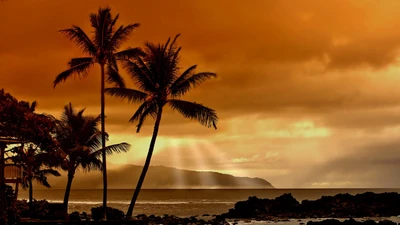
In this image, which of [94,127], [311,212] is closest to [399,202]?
[311,212]

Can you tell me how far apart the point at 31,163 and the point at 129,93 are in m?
9.24

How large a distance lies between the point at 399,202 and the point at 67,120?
3632 centimetres

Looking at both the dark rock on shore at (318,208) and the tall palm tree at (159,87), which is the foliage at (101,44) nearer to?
the tall palm tree at (159,87)

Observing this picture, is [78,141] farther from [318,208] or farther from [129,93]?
[318,208]

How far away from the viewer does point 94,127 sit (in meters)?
51.1

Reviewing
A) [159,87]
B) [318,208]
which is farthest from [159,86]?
[318,208]

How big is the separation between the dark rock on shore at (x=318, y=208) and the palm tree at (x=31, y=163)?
17311mm

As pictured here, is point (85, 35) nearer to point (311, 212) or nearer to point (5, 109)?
point (5, 109)

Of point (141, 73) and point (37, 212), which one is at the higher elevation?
point (141, 73)

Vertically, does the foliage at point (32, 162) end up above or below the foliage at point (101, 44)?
below

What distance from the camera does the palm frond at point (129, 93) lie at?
4028cm

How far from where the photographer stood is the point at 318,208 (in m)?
66.7

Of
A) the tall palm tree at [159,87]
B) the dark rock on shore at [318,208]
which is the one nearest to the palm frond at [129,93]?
the tall palm tree at [159,87]

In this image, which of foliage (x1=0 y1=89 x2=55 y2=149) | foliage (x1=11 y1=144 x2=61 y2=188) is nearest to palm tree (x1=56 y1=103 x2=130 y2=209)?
foliage (x1=11 y1=144 x2=61 y2=188)
